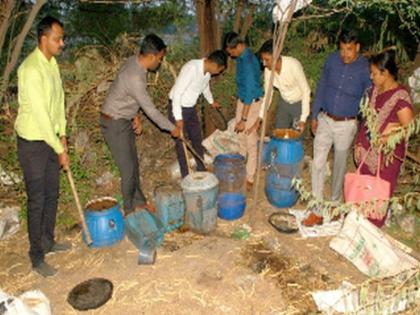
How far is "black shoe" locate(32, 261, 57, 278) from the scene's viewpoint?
4.88 meters

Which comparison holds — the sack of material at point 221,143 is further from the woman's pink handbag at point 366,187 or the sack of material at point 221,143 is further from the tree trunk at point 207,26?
the woman's pink handbag at point 366,187

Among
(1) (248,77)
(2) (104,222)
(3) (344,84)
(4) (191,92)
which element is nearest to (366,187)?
(3) (344,84)

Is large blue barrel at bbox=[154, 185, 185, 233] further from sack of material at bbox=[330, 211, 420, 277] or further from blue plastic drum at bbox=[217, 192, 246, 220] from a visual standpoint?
sack of material at bbox=[330, 211, 420, 277]

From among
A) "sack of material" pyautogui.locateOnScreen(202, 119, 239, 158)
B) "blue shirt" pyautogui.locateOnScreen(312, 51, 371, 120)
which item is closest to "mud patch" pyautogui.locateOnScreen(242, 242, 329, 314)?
"blue shirt" pyautogui.locateOnScreen(312, 51, 371, 120)

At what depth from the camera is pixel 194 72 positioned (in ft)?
19.7

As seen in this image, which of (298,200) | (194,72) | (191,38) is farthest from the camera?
(191,38)

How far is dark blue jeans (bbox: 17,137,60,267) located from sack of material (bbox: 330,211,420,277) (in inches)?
136

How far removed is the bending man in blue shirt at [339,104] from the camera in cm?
503

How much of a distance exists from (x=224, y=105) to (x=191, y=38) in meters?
3.47

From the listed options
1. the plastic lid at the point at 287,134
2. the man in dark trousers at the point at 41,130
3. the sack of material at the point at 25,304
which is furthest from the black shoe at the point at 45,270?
the plastic lid at the point at 287,134

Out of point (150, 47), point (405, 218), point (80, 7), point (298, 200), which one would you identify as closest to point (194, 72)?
point (150, 47)

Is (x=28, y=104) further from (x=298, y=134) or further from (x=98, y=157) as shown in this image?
(x=298, y=134)

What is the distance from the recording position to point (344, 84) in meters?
5.11

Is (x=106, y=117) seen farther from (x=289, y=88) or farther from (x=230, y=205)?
(x=289, y=88)
